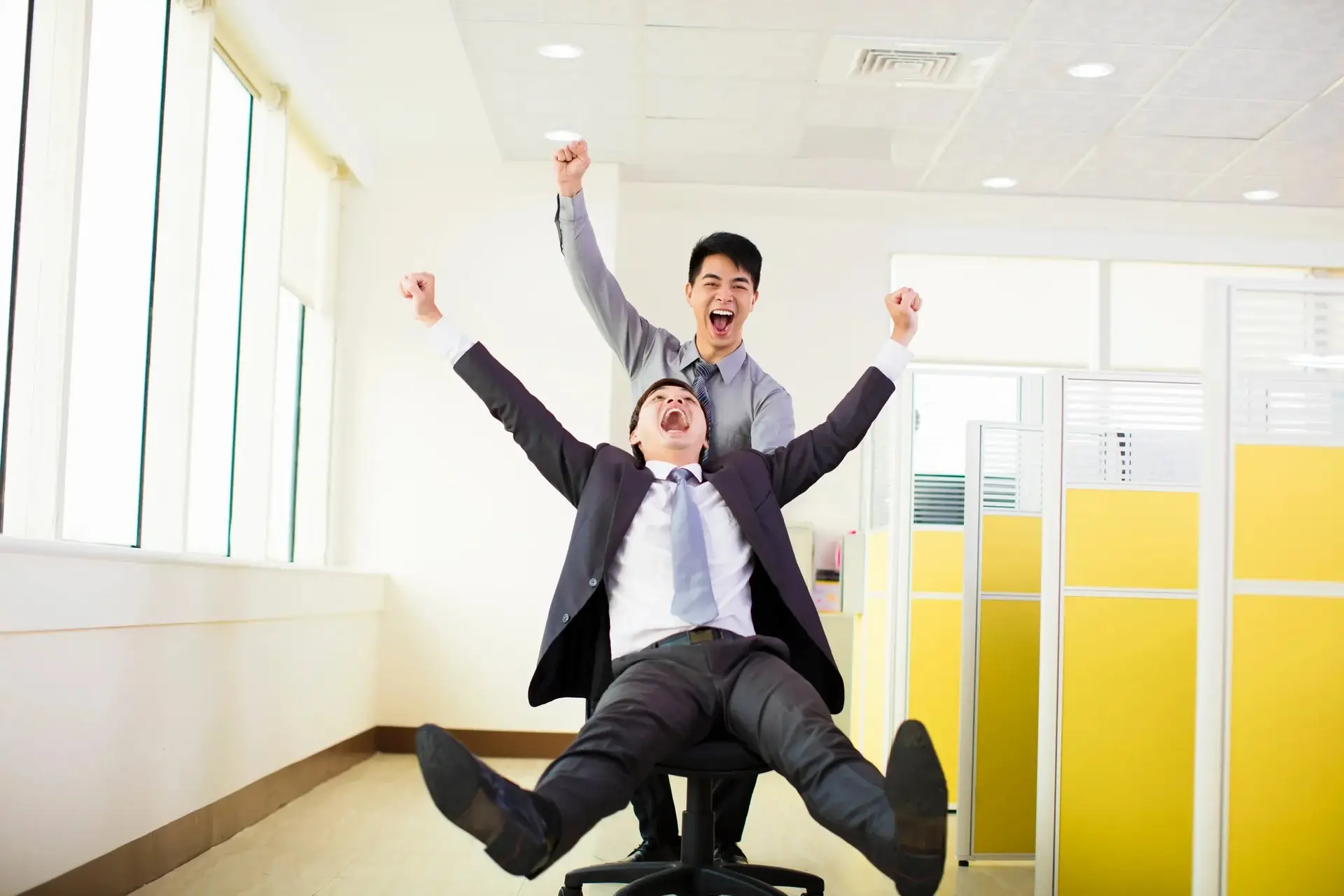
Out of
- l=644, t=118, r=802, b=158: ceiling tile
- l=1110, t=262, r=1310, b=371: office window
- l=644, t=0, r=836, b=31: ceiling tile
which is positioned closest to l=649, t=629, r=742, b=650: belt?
l=644, t=0, r=836, b=31: ceiling tile

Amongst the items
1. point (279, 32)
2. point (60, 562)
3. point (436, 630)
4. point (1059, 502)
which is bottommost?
point (436, 630)

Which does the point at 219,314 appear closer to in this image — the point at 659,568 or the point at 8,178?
the point at 8,178

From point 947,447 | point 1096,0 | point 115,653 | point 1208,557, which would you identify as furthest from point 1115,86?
point 115,653

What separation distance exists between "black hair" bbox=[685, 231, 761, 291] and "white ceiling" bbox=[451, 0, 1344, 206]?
183cm

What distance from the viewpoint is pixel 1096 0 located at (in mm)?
4371

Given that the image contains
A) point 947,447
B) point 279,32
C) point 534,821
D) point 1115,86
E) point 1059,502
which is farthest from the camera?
point 947,447

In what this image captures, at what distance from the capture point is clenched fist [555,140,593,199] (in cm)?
277

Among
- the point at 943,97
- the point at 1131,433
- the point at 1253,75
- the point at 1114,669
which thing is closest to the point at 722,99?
the point at 943,97

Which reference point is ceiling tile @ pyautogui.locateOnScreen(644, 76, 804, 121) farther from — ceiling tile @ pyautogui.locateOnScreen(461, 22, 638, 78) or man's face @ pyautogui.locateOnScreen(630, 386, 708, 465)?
man's face @ pyautogui.locateOnScreen(630, 386, 708, 465)

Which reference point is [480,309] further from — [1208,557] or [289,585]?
[1208,557]

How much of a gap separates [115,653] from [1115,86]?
4.30 meters

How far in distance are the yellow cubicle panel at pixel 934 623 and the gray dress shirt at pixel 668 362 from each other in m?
1.63

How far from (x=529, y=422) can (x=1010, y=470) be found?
1901mm

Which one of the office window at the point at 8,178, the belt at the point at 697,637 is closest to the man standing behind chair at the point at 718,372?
the belt at the point at 697,637
